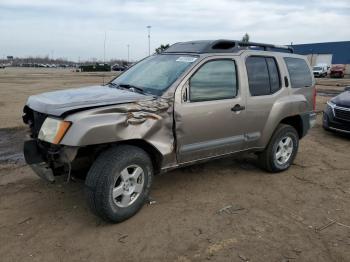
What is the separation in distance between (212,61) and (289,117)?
6.48 ft

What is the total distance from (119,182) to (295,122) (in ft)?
11.4

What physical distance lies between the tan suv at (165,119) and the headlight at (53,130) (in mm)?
10

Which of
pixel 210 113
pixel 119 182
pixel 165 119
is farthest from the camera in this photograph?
pixel 210 113

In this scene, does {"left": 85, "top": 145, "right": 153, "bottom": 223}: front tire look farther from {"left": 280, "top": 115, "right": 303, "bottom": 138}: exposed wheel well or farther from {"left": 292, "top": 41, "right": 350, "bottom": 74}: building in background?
{"left": 292, "top": 41, "right": 350, "bottom": 74}: building in background

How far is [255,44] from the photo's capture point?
→ 565 cm

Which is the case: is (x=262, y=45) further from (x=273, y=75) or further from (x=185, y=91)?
(x=185, y=91)

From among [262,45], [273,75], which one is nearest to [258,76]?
[273,75]

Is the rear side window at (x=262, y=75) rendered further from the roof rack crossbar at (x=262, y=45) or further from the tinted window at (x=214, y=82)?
the tinted window at (x=214, y=82)

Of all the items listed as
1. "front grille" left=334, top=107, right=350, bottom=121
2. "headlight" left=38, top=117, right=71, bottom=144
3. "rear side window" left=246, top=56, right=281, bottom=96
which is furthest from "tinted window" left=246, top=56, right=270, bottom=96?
"front grille" left=334, top=107, right=350, bottom=121

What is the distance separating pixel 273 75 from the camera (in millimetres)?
5727

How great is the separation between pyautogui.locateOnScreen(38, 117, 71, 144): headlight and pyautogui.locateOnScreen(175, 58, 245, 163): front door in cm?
133

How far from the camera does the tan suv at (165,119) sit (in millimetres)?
3869

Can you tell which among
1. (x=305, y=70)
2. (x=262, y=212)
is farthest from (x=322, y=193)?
(x=305, y=70)

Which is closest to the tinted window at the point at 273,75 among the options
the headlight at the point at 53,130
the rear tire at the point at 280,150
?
the rear tire at the point at 280,150
